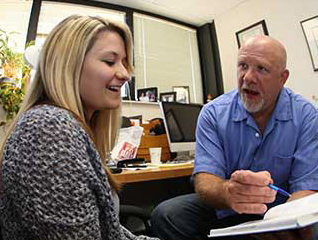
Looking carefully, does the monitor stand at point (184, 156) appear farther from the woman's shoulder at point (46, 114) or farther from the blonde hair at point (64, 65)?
the woman's shoulder at point (46, 114)

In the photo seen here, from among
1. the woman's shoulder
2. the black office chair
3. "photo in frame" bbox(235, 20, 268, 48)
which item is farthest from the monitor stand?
"photo in frame" bbox(235, 20, 268, 48)

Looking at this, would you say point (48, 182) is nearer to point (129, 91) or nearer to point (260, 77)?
point (260, 77)

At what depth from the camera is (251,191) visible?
0.74m

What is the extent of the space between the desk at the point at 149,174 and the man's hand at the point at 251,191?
399 mm

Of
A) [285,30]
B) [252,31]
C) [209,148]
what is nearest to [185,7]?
[252,31]

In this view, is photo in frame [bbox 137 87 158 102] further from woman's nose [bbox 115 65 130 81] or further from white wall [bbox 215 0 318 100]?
woman's nose [bbox 115 65 130 81]

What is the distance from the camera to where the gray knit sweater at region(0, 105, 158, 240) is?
44cm

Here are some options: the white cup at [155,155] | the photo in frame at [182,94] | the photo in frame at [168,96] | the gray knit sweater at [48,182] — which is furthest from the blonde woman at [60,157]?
the photo in frame at [182,94]

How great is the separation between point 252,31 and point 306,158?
6.33 feet

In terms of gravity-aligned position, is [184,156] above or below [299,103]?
below

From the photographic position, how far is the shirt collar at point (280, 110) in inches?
45.9

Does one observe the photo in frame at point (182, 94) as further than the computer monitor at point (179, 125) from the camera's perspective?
Yes

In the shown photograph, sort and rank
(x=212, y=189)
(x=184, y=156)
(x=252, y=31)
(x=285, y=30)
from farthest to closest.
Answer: (x=252, y=31) < (x=285, y=30) < (x=184, y=156) < (x=212, y=189)

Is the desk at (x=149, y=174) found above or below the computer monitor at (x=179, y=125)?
below
